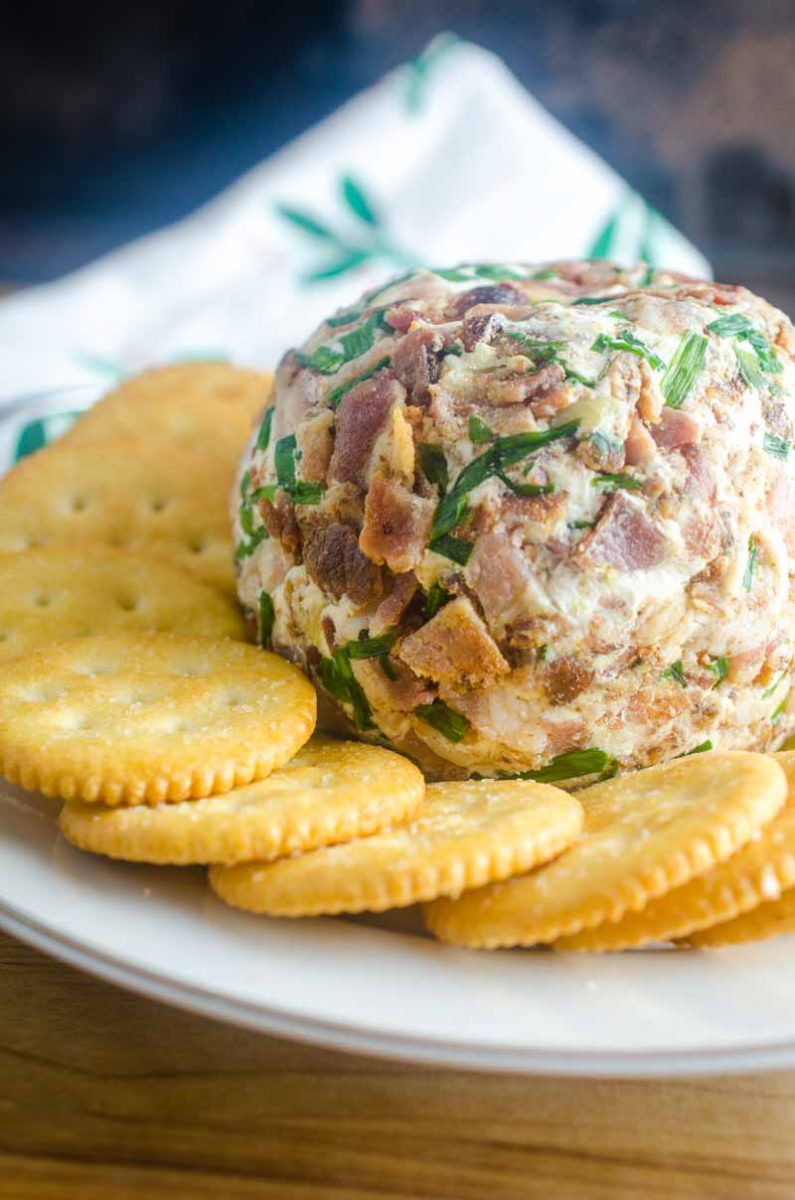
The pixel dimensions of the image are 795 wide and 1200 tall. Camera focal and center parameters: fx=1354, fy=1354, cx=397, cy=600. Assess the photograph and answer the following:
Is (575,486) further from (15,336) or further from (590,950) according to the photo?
(15,336)

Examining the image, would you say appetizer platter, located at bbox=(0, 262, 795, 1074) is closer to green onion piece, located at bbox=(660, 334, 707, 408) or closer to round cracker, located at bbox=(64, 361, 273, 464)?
green onion piece, located at bbox=(660, 334, 707, 408)

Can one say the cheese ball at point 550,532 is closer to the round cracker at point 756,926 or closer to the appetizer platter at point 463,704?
the appetizer platter at point 463,704

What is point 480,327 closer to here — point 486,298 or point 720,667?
point 486,298

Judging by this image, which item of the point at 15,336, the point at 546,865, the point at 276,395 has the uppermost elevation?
the point at 276,395

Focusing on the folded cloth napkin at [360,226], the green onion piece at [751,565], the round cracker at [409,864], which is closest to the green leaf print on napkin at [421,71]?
the folded cloth napkin at [360,226]

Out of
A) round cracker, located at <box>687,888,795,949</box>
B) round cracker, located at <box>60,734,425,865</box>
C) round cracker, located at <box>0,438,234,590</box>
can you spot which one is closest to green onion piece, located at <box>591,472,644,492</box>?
round cracker, located at <box>60,734,425,865</box>

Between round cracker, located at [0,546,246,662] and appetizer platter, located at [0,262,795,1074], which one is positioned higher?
appetizer platter, located at [0,262,795,1074]

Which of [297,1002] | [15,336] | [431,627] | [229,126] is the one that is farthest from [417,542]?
[229,126]
